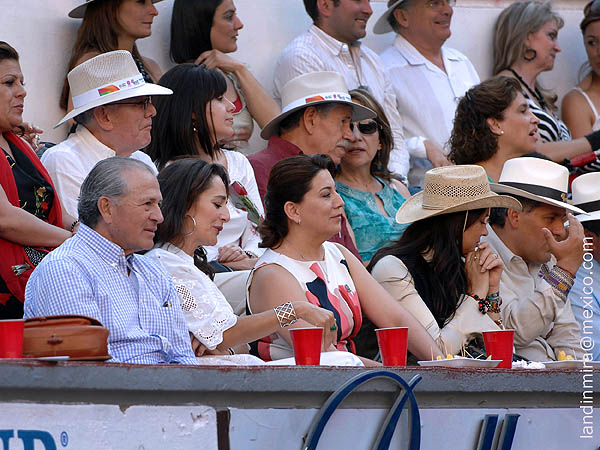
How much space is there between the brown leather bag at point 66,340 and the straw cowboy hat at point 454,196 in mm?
2429

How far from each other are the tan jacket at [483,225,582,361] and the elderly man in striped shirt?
6.03 feet

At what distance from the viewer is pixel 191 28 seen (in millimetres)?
6430

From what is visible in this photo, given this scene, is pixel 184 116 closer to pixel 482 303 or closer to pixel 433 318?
pixel 433 318

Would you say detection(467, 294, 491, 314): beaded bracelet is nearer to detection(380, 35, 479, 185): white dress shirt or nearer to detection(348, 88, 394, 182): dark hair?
detection(348, 88, 394, 182): dark hair

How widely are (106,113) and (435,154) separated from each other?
8.39 feet

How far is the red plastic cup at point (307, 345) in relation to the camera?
3.26 m

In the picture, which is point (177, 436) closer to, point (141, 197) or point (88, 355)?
point (88, 355)

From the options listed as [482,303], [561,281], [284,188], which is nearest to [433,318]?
[482,303]

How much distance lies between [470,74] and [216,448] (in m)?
5.21

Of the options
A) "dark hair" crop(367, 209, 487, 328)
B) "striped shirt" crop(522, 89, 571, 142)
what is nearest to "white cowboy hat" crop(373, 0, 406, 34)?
"striped shirt" crop(522, 89, 571, 142)

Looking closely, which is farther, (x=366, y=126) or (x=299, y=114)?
(x=366, y=126)

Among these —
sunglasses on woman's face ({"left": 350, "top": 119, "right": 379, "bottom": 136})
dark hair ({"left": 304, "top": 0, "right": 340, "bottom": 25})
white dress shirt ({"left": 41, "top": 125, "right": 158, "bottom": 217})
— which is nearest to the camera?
white dress shirt ({"left": 41, "top": 125, "right": 158, "bottom": 217})

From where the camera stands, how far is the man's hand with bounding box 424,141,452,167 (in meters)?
6.83

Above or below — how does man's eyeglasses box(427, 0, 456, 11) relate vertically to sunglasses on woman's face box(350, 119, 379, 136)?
above
